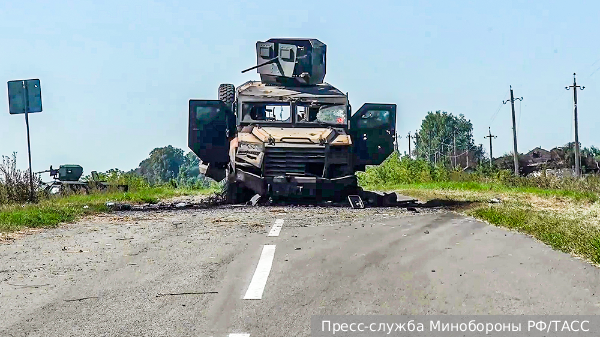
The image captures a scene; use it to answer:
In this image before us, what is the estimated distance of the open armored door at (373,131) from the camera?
23391 mm

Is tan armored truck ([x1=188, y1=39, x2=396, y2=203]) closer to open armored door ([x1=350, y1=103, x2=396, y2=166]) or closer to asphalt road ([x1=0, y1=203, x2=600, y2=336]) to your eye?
open armored door ([x1=350, y1=103, x2=396, y2=166])

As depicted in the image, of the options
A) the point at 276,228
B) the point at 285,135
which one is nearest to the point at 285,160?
the point at 285,135

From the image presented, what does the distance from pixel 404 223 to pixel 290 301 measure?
7.47 meters

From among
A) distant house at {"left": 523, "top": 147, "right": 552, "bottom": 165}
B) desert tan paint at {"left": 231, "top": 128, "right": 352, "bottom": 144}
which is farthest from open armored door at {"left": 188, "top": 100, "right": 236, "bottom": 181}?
distant house at {"left": 523, "top": 147, "right": 552, "bottom": 165}

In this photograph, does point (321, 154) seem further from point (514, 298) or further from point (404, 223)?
point (514, 298)

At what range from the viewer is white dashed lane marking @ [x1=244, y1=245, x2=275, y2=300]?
8148 mm

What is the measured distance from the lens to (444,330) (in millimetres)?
6926

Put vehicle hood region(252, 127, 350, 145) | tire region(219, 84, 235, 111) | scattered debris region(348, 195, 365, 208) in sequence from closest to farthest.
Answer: scattered debris region(348, 195, 365, 208) → vehicle hood region(252, 127, 350, 145) → tire region(219, 84, 235, 111)

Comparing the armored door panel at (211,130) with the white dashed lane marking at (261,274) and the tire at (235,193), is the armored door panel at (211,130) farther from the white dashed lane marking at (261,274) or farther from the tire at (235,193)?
the white dashed lane marking at (261,274)

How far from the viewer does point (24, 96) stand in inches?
910

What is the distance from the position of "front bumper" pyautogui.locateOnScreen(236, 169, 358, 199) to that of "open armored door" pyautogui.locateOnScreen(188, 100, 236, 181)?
2.27 m

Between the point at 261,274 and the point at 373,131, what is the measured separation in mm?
14673

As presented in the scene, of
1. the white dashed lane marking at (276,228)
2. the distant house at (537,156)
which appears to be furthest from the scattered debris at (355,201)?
the distant house at (537,156)

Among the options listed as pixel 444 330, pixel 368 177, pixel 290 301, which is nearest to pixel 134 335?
pixel 290 301
